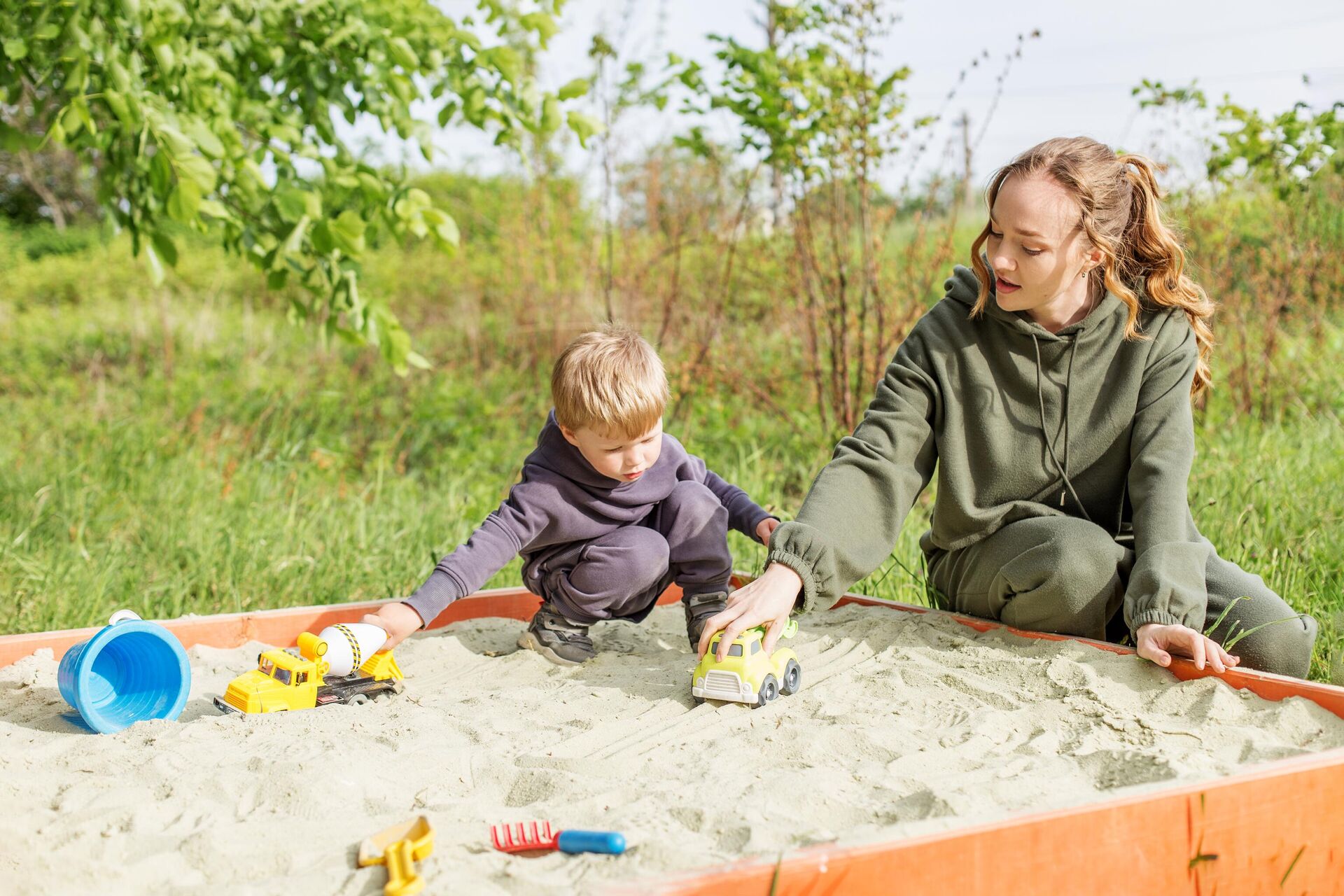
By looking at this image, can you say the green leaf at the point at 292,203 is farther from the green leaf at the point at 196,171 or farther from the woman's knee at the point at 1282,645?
the woman's knee at the point at 1282,645

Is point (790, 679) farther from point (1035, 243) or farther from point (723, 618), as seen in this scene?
point (1035, 243)

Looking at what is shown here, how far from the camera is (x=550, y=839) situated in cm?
149

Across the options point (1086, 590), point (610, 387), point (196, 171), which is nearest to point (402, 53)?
point (196, 171)

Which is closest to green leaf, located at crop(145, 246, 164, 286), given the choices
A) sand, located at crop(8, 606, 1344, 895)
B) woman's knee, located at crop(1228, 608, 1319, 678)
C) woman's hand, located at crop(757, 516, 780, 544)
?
sand, located at crop(8, 606, 1344, 895)

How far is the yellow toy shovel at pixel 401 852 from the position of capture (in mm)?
1346

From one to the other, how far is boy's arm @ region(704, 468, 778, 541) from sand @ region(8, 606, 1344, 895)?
1.10ft

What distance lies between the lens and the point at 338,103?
3.84 m

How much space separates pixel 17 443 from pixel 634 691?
422 centimetres

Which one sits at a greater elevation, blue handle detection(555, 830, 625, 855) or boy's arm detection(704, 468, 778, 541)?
boy's arm detection(704, 468, 778, 541)

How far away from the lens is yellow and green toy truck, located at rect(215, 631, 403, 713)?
219 cm

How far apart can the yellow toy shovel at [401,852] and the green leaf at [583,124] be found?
262 cm

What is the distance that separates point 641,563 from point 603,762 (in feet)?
2.47

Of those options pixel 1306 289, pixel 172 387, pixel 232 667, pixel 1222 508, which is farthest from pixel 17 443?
pixel 1306 289

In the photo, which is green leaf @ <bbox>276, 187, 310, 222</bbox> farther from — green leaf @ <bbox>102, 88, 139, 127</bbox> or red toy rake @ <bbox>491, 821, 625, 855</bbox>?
red toy rake @ <bbox>491, 821, 625, 855</bbox>
